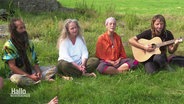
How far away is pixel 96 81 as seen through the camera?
5.69 m

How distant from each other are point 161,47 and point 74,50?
1455 mm

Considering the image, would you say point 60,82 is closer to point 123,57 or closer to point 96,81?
point 96,81

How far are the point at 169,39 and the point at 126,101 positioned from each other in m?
1.91

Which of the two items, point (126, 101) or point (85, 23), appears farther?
point (85, 23)

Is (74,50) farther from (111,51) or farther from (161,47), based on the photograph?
(161,47)

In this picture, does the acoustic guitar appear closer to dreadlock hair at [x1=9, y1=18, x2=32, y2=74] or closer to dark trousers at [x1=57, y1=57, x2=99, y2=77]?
dark trousers at [x1=57, y1=57, x2=99, y2=77]

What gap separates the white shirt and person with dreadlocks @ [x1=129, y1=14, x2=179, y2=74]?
2.96ft

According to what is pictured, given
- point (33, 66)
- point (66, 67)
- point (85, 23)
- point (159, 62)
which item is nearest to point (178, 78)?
point (159, 62)

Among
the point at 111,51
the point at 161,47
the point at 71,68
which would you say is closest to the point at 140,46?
the point at 161,47

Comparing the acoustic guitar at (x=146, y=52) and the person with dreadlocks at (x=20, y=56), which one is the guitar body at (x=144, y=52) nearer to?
the acoustic guitar at (x=146, y=52)

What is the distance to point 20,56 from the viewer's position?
18.4ft

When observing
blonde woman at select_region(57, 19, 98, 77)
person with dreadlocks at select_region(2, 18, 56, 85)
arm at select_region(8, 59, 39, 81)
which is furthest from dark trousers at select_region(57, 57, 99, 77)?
arm at select_region(8, 59, 39, 81)

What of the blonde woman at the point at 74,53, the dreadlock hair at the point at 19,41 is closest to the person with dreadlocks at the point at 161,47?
the blonde woman at the point at 74,53

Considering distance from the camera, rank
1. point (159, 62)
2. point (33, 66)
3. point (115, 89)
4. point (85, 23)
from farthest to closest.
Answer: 1. point (85, 23)
2. point (159, 62)
3. point (33, 66)
4. point (115, 89)
